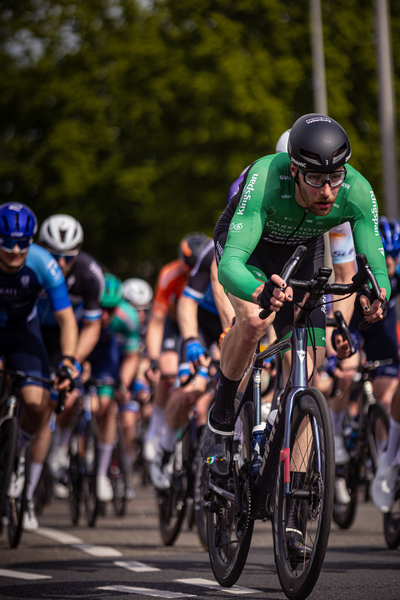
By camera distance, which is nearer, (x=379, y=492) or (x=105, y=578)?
(x=105, y=578)

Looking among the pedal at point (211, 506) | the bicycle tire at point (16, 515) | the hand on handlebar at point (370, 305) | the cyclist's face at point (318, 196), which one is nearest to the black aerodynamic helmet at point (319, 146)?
the cyclist's face at point (318, 196)

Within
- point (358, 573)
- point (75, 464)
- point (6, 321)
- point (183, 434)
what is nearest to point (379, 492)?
point (358, 573)

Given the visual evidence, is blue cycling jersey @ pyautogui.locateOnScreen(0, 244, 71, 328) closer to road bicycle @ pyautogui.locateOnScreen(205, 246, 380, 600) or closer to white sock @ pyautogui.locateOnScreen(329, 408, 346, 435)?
road bicycle @ pyautogui.locateOnScreen(205, 246, 380, 600)

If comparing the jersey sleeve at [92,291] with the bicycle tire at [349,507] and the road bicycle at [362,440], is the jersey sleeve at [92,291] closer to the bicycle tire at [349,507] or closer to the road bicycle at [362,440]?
the road bicycle at [362,440]

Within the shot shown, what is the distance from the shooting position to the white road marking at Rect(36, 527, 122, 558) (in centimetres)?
707

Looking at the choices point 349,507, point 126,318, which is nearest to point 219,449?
point 349,507

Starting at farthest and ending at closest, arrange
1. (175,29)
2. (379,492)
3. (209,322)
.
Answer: (175,29), (209,322), (379,492)

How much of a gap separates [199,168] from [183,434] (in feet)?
60.8

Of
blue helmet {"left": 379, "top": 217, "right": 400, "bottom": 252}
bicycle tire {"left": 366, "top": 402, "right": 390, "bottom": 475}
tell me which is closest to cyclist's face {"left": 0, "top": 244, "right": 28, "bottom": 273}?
blue helmet {"left": 379, "top": 217, "right": 400, "bottom": 252}

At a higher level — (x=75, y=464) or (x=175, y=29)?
(x=175, y=29)

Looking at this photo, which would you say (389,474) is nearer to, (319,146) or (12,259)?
(319,146)

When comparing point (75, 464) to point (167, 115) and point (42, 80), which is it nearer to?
point (167, 115)

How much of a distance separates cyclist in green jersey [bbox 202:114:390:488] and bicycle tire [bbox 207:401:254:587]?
0.45 feet

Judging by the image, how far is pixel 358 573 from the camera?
5578mm
